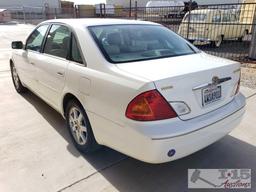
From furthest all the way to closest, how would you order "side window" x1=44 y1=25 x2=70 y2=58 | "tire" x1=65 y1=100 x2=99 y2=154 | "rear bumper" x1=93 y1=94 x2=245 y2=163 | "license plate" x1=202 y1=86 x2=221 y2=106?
"side window" x1=44 y1=25 x2=70 y2=58 → "tire" x1=65 y1=100 x2=99 y2=154 → "license plate" x1=202 y1=86 x2=221 y2=106 → "rear bumper" x1=93 y1=94 x2=245 y2=163

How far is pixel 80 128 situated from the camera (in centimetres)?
302

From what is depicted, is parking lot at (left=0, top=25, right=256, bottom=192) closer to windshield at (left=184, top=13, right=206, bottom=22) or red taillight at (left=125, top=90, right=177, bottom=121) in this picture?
red taillight at (left=125, top=90, right=177, bottom=121)

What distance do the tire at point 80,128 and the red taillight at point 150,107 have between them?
33.5 inches

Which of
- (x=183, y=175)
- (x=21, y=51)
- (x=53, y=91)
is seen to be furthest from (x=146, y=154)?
(x=21, y=51)

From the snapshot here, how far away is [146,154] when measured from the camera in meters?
2.15

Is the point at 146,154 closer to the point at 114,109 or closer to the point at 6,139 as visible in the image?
the point at 114,109

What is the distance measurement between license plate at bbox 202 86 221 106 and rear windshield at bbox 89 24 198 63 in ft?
2.20

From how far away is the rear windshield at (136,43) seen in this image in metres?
2.71

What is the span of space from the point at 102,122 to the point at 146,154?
23.3 inches

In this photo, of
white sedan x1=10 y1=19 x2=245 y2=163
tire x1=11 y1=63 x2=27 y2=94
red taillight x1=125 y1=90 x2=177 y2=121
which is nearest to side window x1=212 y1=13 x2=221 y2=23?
white sedan x1=10 y1=19 x2=245 y2=163

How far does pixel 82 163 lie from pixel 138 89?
1312mm

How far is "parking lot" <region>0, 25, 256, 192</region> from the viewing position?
258cm

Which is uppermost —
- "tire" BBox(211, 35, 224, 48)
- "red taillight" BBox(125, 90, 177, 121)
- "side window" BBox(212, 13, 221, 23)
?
"side window" BBox(212, 13, 221, 23)

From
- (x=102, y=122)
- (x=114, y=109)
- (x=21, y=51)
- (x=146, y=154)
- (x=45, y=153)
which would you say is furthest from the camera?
(x=21, y=51)
